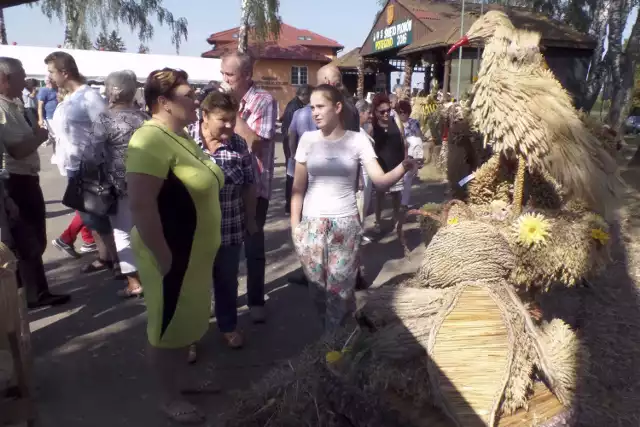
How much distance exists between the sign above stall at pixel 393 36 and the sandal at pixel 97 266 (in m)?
14.4

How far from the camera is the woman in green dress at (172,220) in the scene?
2.17 metres

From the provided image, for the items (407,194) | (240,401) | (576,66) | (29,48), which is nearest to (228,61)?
(240,401)

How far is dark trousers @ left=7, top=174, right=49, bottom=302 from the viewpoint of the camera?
358 centimetres

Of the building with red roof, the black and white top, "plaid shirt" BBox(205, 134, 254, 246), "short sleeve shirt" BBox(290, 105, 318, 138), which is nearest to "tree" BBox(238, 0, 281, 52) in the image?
the building with red roof

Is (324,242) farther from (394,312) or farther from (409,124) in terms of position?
(409,124)

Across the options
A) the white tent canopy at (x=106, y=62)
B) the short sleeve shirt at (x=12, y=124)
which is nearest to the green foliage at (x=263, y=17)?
the white tent canopy at (x=106, y=62)

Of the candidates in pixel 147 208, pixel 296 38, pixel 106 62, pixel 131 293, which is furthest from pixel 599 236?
pixel 296 38

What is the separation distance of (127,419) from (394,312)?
5.15ft

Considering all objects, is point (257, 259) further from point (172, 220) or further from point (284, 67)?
point (284, 67)

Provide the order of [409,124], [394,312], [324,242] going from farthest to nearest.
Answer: [409,124] → [324,242] → [394,312]

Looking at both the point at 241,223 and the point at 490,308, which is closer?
the point at 490,308

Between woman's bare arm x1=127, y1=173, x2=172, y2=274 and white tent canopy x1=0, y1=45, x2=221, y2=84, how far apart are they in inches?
551

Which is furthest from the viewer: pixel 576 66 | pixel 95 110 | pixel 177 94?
pixel 576 66

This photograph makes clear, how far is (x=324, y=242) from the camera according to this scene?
9.59 feet
